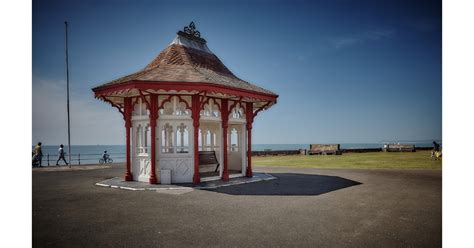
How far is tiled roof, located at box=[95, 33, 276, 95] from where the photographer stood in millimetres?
11180

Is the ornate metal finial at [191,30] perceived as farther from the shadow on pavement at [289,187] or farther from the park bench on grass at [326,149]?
the park bench on grass at [326,149]

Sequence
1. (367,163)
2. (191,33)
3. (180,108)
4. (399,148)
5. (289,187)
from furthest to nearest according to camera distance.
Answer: (399,148), (367,163), (191,33), (180,108), (289,187)

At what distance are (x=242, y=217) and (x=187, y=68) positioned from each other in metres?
7.38

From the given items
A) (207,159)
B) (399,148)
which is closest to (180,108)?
(207,159)

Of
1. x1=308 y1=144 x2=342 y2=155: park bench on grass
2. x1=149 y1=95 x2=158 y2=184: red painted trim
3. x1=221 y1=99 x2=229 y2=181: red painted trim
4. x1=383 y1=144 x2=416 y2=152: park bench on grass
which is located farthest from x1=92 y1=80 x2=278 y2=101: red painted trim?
x1=383 y1=144 x2=416 y2=152: park bench on grass

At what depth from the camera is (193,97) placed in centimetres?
1177

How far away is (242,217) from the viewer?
6699 millimetres

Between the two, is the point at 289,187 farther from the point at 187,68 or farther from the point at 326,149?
the point at 326,149

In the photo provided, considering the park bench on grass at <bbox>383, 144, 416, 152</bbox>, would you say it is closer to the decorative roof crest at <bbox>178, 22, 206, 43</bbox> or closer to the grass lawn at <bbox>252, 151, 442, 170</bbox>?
the grass lawn at <bbox>252, 151, 442, 170</bbox>

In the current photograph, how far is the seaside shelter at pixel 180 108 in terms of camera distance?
1122cm

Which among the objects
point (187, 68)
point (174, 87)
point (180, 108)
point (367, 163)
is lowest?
point (367, 163)

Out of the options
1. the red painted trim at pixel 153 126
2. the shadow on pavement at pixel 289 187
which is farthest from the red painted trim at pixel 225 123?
the red painted trim at pixel 153 126
